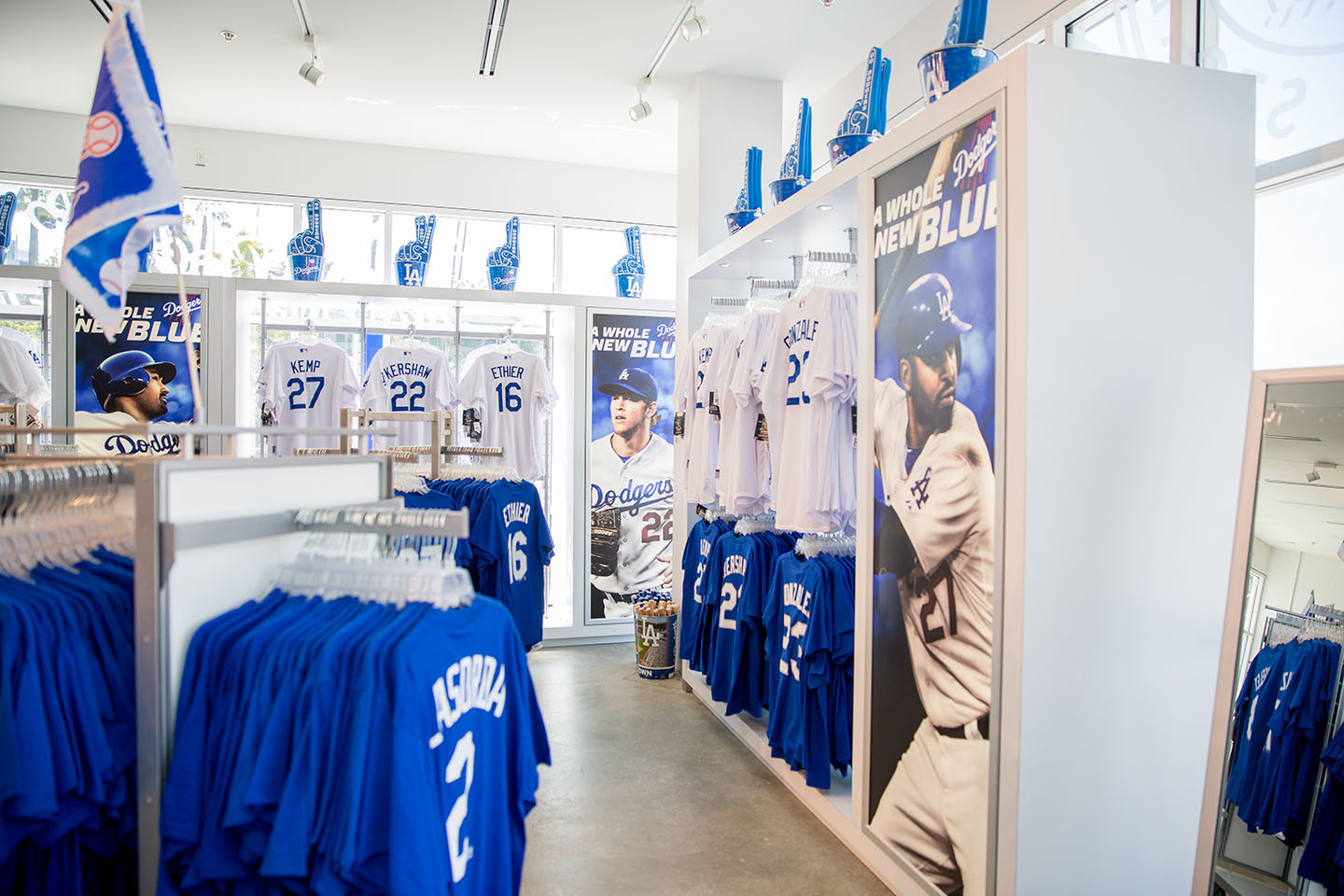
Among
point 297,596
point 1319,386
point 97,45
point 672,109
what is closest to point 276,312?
point 97,45

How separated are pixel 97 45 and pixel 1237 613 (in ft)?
20.0

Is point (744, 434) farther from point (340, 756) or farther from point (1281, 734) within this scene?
point (340, 756)

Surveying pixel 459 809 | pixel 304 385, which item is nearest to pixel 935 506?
pixel 459 809

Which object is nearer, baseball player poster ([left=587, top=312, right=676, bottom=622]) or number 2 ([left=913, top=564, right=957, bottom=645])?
number 2 ([left=913, top=564, right=957, bottom=645])

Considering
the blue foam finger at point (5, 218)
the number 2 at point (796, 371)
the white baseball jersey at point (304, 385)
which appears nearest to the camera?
the number 2 at point (796, 371)

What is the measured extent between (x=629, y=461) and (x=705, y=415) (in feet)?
5.45

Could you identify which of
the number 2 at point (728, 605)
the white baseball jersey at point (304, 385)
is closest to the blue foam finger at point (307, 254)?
the white baseball jersey at point (304, 385)


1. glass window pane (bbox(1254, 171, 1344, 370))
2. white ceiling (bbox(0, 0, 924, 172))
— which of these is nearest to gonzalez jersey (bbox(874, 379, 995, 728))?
glass window pane (bbox(1254, 171, 1344, 370))

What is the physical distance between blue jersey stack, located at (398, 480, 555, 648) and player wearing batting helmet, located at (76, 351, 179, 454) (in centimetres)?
250

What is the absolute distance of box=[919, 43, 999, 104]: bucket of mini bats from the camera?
2334mm

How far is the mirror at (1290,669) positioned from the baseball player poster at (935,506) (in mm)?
556

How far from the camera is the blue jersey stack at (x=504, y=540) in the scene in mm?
3645

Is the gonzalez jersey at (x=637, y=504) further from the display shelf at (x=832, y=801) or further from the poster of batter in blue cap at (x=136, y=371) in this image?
the poster of batter in blue cap at (x=136, y=371)

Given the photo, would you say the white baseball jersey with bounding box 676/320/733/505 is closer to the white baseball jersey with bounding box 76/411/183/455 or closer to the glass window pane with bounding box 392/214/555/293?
the glass window pane with bounding box 392/214/555/293
